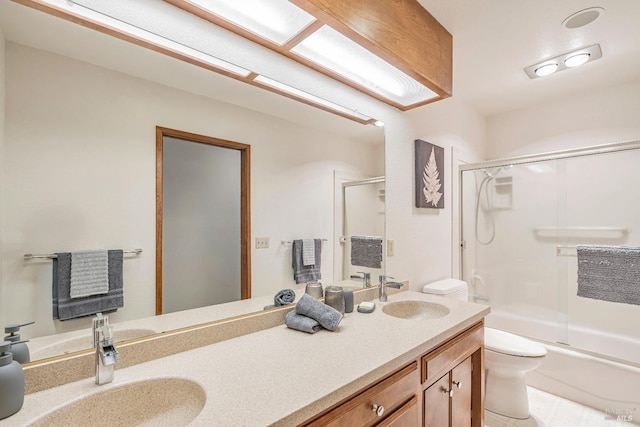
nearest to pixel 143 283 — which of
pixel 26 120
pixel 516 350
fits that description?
pixel 26 120

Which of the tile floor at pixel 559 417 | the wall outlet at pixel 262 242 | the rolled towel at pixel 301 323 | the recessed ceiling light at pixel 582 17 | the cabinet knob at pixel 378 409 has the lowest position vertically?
the tile floor at pixel 559 417

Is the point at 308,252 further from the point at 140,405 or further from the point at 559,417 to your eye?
the point at 559,417

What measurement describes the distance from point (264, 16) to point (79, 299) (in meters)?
1.21

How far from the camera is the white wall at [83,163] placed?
0.85 m

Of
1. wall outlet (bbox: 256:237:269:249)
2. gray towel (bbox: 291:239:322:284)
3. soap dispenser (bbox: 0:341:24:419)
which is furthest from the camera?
gray towel (bbox: 291:239:322:284)

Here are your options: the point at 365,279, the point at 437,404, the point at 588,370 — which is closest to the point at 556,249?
the point at 588,370

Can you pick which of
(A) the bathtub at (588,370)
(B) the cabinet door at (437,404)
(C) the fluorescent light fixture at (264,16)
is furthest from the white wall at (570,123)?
(C) the fluorescent light fixture at (264,16)

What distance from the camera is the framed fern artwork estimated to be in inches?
86.9

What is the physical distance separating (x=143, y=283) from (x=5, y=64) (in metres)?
0.73

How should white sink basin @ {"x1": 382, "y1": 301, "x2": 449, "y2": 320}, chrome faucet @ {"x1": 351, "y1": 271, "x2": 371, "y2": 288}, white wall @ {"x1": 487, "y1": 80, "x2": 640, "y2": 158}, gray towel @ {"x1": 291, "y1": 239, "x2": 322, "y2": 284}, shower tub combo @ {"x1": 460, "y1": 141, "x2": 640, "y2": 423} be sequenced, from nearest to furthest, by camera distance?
gray towel @ {"x1": 291, "y1": 239, "x2": 322, "y2": 284} < white sink basin @ {"x1": 382, "y1": 301, "x2": 449, "y2": 320} < chrome faucet @ {"x1": 351, "y1": 271, "x2": 371, "y2": 288} < shower tub combo @ {"x1": 460, "y1": 141, "x2": 640, "y2": 423} < white wall @ {"x1": 487, "y1": 80, "x2": 640, "y2": 158}

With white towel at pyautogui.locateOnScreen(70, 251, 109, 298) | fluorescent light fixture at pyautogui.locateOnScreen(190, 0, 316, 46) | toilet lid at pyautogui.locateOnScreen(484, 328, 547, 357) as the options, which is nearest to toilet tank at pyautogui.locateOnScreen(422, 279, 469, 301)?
toilet lid at pyautogui.locateOnScreen(484, 328, 547, 357)

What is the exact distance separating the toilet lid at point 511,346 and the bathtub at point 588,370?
430 mm

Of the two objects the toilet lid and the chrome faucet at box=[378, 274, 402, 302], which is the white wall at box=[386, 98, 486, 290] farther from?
the toilet lid

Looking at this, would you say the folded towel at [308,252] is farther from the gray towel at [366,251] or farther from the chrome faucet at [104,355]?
the chrome faucet at [104,355]
